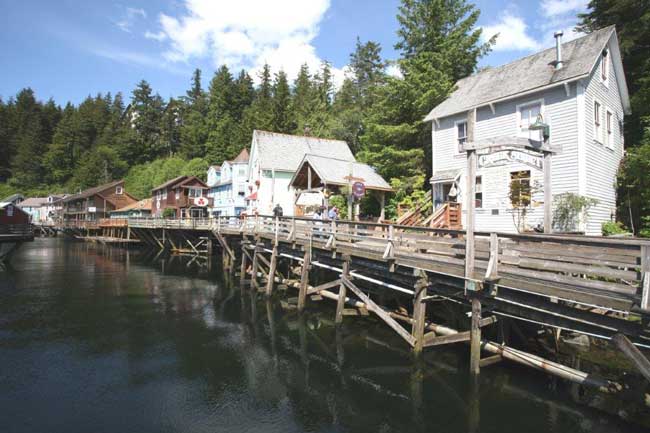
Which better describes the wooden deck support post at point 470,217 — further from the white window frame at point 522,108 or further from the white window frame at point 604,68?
the white window frame at point 604,68

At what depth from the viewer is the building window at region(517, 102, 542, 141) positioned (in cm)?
1686

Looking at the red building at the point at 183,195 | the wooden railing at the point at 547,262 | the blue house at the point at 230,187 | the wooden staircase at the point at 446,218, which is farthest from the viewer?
the red building at the point at 183,195

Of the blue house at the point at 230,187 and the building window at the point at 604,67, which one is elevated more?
the building window at the point at 604,67

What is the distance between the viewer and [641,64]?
23188mm

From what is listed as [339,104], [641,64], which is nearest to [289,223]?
[641,64]

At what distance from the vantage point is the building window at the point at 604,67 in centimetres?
1697

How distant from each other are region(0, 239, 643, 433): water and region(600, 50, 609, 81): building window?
14854mm

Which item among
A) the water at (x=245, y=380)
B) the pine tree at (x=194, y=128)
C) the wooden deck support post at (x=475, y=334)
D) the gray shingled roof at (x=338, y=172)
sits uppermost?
the pine tree at (x=194, y=128)

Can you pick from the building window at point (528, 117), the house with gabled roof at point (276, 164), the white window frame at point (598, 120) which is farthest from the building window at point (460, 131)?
the house with gabled roof at point (276, 164)

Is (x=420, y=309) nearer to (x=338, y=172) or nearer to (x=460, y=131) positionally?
(x=460, y=131)

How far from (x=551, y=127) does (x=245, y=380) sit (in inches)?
630

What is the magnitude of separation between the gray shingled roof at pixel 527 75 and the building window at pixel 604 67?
92 centimetres

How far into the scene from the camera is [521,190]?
16125 millimetres

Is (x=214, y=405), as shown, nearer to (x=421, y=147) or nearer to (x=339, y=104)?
(x=421, y=147)
